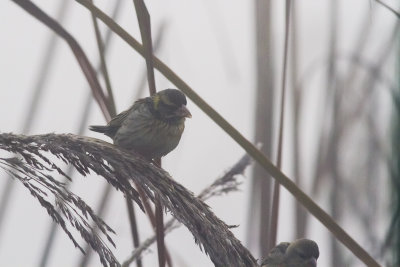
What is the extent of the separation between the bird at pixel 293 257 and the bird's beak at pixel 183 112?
0.77 metres

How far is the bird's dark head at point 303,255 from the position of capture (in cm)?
330

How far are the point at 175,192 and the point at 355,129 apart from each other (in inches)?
56.0

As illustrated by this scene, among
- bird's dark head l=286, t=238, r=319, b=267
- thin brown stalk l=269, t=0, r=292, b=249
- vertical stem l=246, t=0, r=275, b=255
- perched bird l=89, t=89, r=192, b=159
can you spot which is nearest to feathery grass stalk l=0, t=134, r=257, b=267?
thin brown stalk l=269, t=0, r=292, b=249

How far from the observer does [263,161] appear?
1731 millimetres

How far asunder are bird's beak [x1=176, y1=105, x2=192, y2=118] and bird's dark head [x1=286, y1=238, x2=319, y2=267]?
2.53 feet

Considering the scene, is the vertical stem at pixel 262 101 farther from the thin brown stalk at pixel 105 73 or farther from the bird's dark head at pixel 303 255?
the thin brown stalk at pixel 105 73

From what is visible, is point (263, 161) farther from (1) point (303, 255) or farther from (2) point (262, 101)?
(1) point (303, 255)

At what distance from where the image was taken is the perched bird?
10.3 ft

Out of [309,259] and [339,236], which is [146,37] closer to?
[339,236]

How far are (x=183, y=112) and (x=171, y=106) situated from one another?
11 centimetres

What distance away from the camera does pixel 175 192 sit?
1.71 m

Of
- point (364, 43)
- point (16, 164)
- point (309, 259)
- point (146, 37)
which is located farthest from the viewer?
point (309, 259)

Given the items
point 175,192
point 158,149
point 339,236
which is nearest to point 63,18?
point 158,149

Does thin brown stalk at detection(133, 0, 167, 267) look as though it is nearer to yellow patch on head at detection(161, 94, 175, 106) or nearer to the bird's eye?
yellow patch on head at detection(161, 94, 175, 106)
